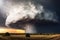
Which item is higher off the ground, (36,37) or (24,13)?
(24,13)

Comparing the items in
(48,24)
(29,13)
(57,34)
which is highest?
(29,13)

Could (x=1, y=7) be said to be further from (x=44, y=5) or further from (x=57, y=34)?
(x=57, y=34)

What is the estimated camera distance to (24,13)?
221 cm

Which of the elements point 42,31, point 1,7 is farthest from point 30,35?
point 1,7

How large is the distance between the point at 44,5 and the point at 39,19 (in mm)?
192

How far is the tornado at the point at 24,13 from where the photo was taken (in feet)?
7.16

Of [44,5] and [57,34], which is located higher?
[44,5]

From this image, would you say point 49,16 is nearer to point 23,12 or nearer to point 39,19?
point 39,19

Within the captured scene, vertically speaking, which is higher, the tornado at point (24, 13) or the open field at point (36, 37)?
the tornado at point (24, 13)

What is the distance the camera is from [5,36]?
2.11m

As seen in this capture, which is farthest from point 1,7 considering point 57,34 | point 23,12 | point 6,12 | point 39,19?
point 57,34

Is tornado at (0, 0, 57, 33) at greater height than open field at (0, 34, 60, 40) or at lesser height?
greater

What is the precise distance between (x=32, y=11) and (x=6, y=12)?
1.07 feet

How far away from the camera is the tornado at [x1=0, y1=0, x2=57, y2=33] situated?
2182 millimetres
